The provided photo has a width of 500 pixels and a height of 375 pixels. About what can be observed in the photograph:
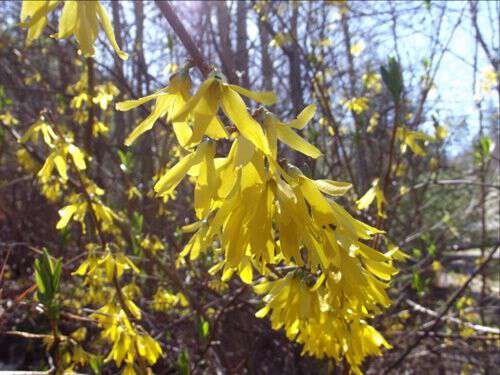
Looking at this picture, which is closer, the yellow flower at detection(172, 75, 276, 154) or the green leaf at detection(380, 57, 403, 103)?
the yellow flower at detection(172, 75, 276, 154)

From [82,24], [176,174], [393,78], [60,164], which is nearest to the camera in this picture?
[82,24]

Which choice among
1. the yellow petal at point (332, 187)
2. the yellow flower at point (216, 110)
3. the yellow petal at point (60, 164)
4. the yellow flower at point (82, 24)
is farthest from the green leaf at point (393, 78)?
the yellow petal at point (60, 164)

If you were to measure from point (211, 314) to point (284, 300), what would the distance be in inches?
120

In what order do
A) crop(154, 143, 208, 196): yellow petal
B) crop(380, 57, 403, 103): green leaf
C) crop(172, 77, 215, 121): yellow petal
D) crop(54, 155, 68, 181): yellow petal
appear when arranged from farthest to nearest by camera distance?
crop(54, 155, 68, 181): yellow petal
crop(380, 57, 403, 103): green leaf
crop(154, 143, 208, 196): yellow petal
crop(172, 77, 215, 121): yellow petal

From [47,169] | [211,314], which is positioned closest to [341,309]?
[47,169]

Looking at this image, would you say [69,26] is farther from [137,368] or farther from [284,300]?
[137,368]

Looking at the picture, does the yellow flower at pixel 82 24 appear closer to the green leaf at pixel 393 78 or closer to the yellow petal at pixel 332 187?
the yellow petal at pixel 332 187

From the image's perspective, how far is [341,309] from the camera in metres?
1.15

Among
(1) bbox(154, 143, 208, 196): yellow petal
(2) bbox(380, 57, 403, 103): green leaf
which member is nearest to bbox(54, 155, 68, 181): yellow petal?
(1) bbox(154, 143, 208, 196): yellow petal

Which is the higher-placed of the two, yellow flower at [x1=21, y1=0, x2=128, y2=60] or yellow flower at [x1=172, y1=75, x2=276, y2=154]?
yellow flower at [x1=21, y1=0, x2=128, y2=60]

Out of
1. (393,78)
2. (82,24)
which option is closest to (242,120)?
(82,24)

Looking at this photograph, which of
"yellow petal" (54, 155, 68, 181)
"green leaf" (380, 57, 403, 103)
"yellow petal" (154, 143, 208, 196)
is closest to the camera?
"yellow petal" (154, 143, 208, 196)

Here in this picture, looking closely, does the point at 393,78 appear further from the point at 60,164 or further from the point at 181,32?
the point at 60,164

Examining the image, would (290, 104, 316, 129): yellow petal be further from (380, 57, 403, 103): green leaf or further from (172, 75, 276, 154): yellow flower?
(380, 57, 403, 103): green leaf
